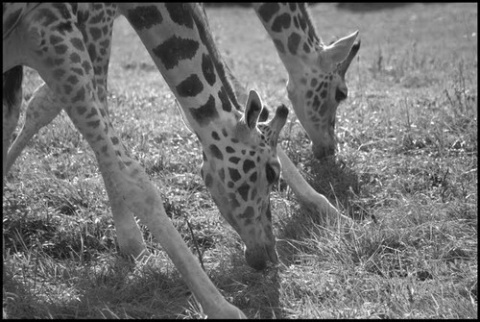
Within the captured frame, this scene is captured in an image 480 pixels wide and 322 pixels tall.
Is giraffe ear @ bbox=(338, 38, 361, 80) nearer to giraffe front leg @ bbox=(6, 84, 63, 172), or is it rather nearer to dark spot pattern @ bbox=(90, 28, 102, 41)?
dark spot pattern @ bbox=(90, 28, 102, 41)

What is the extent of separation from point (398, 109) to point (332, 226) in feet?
8.17

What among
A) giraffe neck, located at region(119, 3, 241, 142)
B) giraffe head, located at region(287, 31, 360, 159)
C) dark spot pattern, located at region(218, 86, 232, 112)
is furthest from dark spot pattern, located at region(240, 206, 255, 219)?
giraffe head, located at region(287, 31, 360, 159)

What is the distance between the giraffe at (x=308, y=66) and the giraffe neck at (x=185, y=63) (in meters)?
2.08

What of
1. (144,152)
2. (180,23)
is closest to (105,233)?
(144,152)

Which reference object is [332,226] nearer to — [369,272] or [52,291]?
[369,272]

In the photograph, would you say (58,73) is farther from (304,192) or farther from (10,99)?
(304,192)

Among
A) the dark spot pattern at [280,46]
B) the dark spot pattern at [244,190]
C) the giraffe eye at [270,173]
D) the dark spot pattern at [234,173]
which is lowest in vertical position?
the dark spot pattern at [244,190]

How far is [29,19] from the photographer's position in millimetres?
4648

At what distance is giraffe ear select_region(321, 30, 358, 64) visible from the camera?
274 inches

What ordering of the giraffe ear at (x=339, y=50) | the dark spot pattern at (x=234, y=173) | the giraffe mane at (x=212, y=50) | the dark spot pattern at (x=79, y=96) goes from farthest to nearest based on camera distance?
the giraffe ear at (x=339, y=50), the giraffe mane at (x=212, y=50), the dark spot pattern at (x=234, y=173), the dark spot pattern at (x=79, y=96)

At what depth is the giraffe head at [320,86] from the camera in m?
6.96

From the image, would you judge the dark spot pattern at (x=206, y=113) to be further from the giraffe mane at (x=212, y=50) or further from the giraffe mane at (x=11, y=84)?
the giraffe mane at (x=11, y=84)

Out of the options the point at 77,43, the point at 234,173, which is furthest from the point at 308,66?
the point at 77,43

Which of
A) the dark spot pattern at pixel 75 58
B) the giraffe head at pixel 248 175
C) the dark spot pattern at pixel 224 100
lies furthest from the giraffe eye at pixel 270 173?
the dark spot pattern at pixel 75 58
